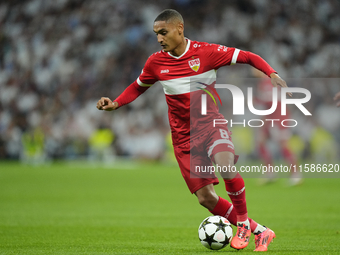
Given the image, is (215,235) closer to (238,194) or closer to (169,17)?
(238,194)

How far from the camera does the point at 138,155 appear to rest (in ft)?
75.0

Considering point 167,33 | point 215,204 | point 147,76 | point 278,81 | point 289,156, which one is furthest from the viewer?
point 289,156

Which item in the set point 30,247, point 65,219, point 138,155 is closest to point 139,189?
point 65,219

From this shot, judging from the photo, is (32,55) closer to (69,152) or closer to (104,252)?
(69,152)

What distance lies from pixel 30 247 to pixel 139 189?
21.4ft

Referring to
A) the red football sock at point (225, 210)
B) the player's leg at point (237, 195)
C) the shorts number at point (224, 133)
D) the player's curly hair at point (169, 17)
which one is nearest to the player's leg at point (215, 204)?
the red football sock at point (225, 210)

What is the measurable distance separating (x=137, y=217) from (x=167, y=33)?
3389 mm

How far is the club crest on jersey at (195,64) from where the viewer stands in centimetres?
475

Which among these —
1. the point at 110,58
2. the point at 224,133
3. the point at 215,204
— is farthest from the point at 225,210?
the point at 110,58

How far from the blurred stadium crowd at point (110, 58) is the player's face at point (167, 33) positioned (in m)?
17.4

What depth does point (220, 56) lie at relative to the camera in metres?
4.73

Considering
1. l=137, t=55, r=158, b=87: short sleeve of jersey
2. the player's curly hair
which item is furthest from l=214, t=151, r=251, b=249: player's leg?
the player's curly hair

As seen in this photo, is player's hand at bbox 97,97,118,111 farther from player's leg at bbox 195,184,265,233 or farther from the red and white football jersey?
player's leg at bbox 195,184,265,233

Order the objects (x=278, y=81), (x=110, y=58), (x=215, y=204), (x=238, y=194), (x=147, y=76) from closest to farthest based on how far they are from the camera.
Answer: (x=278, y=81) < (x=238, y=194) < (x=215, y=204) < (x=147, y=76) < (x=110, y=58)
